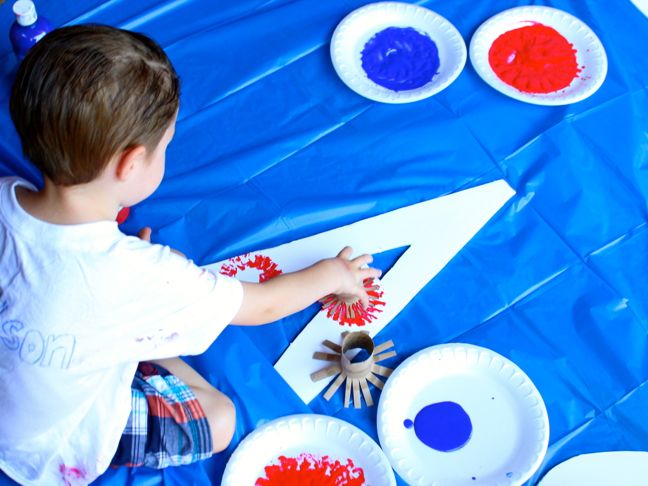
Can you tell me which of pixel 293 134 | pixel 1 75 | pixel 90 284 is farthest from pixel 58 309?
pixel 1 75

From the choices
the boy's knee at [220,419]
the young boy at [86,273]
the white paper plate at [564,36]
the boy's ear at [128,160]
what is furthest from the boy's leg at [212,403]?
the white paper plate at [564,36]

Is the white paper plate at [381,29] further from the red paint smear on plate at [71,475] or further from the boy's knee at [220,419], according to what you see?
the red paint smear on plate at [71,475]

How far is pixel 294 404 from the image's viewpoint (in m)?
1.18

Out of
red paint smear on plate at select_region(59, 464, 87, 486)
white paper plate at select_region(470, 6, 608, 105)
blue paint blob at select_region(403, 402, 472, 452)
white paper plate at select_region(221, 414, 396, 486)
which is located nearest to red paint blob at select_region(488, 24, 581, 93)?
white paper plate at select_region(470, 6, 608, 105)

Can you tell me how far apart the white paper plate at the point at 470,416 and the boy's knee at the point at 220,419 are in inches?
9.2

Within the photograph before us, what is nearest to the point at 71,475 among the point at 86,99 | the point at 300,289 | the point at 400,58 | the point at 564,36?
the point at 300,289

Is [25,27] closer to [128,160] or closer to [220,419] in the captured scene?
[128,160]

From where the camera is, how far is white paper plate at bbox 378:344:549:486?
1117mm

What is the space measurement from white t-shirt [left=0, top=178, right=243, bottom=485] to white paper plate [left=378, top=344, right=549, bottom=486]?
0.36m

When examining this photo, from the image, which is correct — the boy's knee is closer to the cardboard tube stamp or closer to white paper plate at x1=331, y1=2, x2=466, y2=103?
the cardboard tube stamp

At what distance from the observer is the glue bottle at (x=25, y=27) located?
1.47 m

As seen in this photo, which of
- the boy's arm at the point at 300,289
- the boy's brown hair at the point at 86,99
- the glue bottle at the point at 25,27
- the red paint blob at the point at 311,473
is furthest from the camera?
the glue bottle at the point at 25,27

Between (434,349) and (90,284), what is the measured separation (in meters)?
0.59

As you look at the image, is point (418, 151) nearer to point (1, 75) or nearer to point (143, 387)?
point (143, 387)
